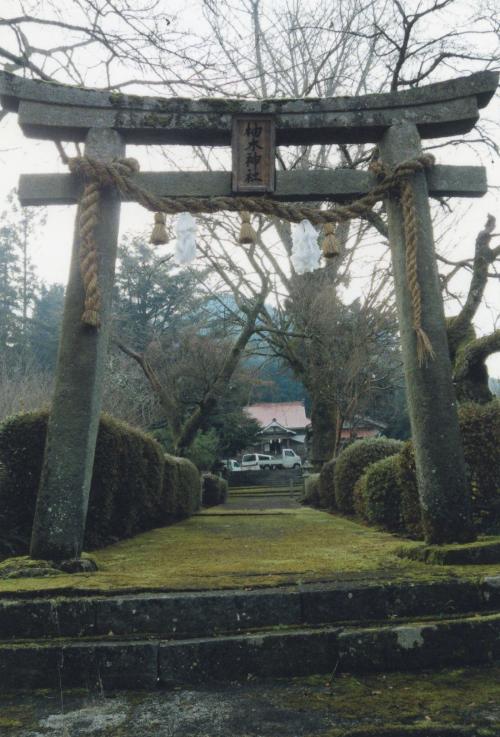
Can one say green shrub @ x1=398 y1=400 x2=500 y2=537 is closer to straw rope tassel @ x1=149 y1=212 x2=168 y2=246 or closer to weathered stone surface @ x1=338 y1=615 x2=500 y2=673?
weathered stone surface @ x1=338 y1=615 x2=500 y2=673

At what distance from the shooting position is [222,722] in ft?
6.45

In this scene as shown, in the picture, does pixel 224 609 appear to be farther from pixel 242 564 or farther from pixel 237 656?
pixel 242 564

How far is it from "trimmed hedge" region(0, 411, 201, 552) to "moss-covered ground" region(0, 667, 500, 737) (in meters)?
2.40

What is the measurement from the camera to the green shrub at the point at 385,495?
613 centimetres

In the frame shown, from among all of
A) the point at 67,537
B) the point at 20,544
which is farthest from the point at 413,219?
the point at 20,544

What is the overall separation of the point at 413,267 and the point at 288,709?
2997 millimetres

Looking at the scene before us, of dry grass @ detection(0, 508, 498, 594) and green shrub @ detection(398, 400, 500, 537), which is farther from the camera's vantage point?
green shrub @ detection(398, 400, 500, 537)

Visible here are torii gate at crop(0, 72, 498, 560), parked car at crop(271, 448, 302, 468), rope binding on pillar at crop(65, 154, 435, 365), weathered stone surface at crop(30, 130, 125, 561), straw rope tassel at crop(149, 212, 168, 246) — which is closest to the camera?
weathered stone surface at crop(30, 130, 125, 561)

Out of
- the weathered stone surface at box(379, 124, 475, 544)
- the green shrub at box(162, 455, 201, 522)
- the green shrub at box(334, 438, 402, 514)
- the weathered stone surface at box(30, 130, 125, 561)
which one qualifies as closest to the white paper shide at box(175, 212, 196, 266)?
the weathered stone surface at box(30, 130, 125, 561)

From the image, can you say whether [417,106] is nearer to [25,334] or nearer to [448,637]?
[448,637]

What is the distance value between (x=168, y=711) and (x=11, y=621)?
1.02 meters

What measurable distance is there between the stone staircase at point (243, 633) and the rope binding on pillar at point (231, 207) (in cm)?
174

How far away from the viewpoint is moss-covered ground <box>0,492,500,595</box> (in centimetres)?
294

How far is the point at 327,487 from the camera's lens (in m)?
11.5
